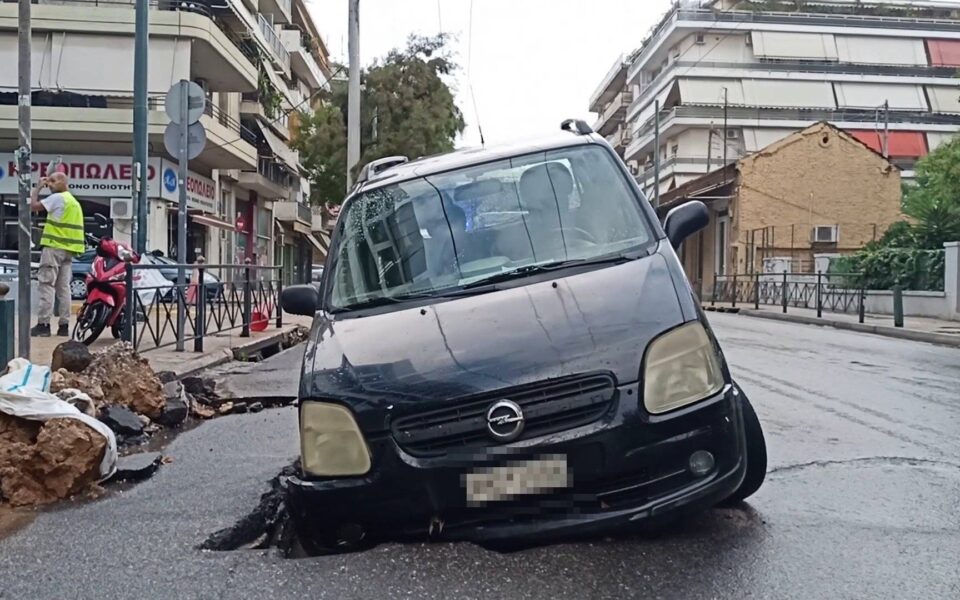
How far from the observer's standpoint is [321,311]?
15.6ft

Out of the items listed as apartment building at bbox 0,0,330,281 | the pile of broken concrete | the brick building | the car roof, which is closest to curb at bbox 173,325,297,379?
the pile of broken concrete

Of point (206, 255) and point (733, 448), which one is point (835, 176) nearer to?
point (206, 255)

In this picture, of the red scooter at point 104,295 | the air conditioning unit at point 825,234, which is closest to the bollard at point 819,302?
the air conditioning unit at point 825,234

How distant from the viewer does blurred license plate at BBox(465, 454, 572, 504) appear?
3404 millimetres

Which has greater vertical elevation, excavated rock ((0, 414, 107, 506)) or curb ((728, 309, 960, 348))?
curb ((728, 309, 960, 348))

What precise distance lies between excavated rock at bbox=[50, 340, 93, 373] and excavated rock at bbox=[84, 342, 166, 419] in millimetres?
55

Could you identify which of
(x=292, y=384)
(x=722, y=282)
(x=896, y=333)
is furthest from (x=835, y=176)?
(x=292, y=384)

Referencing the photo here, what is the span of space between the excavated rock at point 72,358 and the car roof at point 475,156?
2.73 m

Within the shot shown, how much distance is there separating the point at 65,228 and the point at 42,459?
6447 millimetres

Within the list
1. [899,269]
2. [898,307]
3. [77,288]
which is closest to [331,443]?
[77,288]

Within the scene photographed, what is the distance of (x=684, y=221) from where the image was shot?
4.87 meters

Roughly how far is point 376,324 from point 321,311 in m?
0.67

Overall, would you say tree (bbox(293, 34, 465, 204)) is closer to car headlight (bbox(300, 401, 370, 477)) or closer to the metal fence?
the metal fence

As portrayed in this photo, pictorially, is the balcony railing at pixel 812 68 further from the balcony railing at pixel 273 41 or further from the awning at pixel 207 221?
the awning at pixel 207 221
